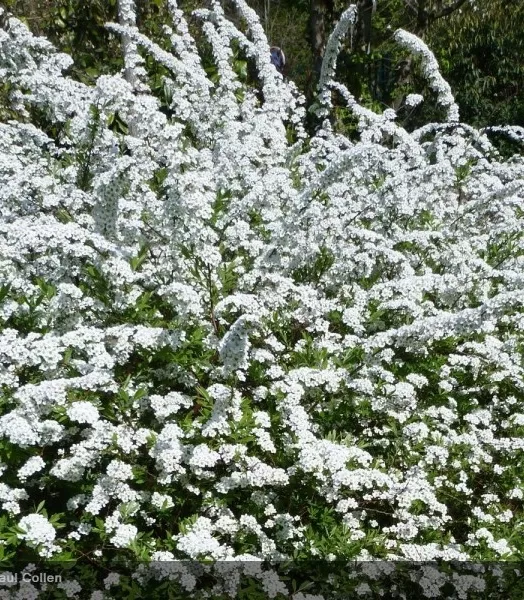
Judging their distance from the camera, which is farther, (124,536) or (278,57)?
(278,57)

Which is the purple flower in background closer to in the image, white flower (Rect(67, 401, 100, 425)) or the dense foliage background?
the dense foliage background

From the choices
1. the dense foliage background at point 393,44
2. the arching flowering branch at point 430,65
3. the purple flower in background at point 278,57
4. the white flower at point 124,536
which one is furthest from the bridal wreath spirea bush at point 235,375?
the purple flower in background at point 278,57

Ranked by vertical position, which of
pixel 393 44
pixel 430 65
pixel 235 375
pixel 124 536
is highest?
pixel 393 44

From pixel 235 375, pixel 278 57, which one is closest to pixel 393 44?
pixel 278 57

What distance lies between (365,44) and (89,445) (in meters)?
7.01

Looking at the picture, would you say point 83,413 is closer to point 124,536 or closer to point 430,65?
point 124,536

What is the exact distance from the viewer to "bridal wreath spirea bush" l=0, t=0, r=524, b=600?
8.64 ft

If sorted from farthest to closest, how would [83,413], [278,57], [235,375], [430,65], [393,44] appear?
1. [278,57]
2. [393,44]
3. [430,65]
4. [235,375]
5. [83,413]

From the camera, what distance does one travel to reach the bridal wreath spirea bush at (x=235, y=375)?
263 centimetres

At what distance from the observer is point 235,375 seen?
301cm

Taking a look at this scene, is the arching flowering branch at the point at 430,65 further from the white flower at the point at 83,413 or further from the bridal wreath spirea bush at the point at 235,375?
the white flower at the point at 83,413

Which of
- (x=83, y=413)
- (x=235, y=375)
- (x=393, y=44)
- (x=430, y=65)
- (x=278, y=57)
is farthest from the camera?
(x=278, y=57)

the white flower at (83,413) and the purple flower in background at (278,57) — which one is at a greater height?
the purple flower in background at (278,57)

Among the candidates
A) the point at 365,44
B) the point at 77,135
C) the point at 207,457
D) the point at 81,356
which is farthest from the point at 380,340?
the point at 365,44
